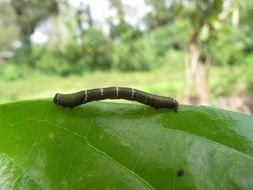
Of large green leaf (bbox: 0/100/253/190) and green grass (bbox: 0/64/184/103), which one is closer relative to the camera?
large green leaf (bbox: 0/100/253/190)

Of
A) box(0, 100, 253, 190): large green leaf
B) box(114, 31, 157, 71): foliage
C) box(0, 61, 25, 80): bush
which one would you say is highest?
box(0, 100, 253, 190): large green leaf

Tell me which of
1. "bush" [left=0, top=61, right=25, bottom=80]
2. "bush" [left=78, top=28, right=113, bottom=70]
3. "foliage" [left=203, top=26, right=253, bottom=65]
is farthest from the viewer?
"bush" [left=78, top=28, right=113, bottom=70]

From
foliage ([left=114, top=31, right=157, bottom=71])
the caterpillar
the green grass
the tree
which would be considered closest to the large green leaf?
the caterpillar

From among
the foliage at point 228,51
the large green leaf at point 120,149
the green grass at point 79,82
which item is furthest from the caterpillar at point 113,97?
the green grass at point 79,82

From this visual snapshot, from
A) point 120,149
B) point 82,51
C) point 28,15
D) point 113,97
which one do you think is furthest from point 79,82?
point 120,149

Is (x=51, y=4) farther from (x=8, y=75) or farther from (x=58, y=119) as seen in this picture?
(x=58, y=119)

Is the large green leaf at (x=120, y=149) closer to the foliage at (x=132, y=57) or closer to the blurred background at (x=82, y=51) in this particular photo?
the blurred background at (x=82, y=51)

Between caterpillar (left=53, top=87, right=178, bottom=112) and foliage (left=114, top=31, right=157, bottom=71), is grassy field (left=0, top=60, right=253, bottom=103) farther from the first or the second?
caterpillar (left=53, top=87, right=178, bottom=112)
